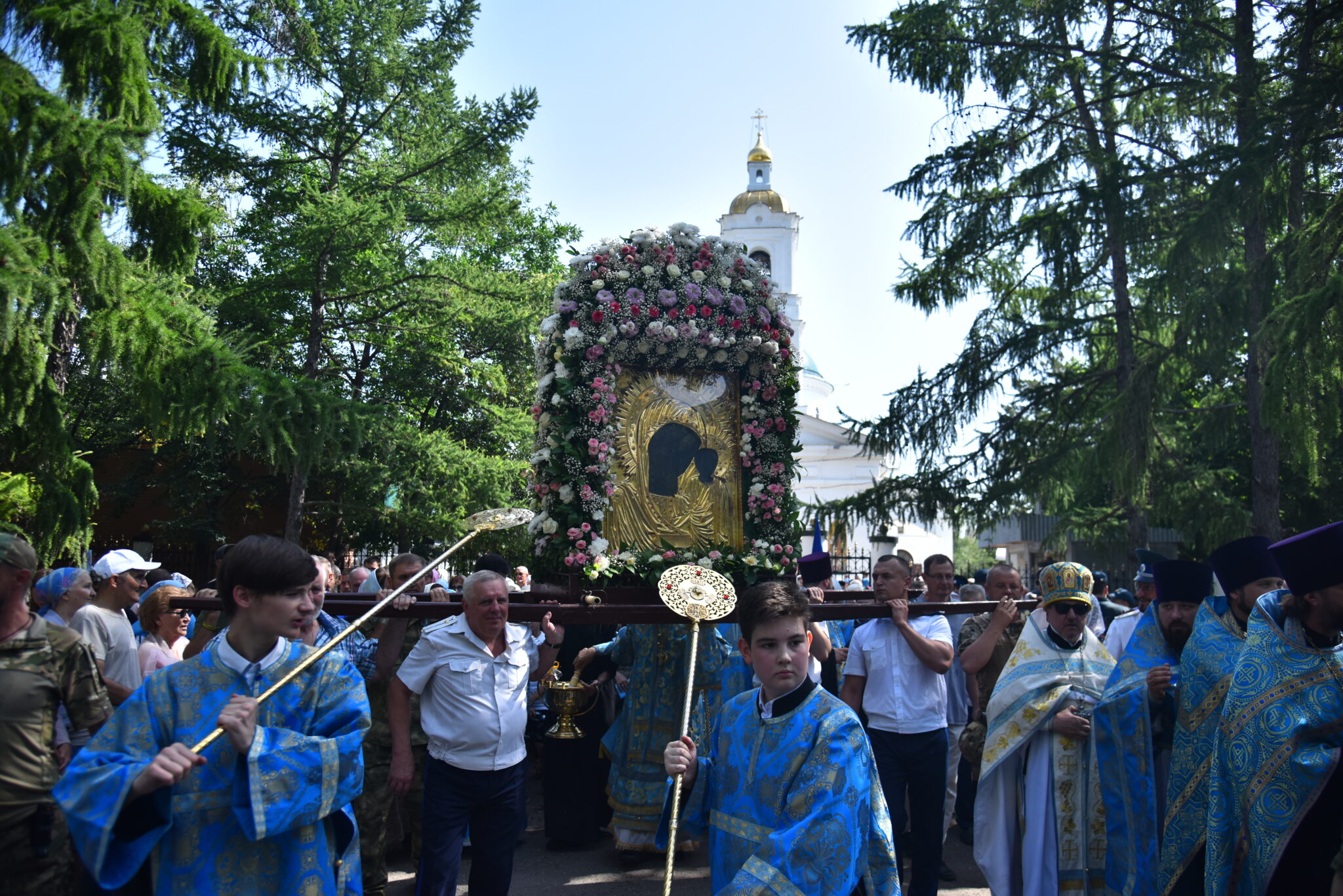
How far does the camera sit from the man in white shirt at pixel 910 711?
5.62 metres

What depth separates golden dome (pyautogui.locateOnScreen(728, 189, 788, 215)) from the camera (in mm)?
50469

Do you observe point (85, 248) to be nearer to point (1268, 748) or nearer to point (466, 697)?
point (466, 697)

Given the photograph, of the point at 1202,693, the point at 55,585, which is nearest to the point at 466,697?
the point at 55,585

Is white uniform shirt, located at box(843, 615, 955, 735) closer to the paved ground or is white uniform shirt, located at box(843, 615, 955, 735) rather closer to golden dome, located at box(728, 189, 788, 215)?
the paved ground

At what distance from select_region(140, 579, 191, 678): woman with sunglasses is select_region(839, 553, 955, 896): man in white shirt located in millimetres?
4088

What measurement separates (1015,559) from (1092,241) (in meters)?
37.7

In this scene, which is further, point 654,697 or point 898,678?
point 654,697

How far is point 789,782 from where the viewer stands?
3.14 meters

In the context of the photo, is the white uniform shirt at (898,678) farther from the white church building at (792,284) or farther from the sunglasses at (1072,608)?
the white church building at (792,284)

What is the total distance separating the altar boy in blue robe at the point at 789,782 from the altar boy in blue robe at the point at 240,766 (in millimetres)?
1095

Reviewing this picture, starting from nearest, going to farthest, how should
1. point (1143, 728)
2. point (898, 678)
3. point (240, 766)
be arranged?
1. point (240, 766)
2. point (1143, 728)
3. point (898, 678)

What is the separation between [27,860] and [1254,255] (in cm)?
1309

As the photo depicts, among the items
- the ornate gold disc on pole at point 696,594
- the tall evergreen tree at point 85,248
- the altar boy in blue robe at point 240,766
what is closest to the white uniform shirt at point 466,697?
the ornate gold disc on pole at point 696,594

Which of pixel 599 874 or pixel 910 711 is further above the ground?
pixel 910 711
